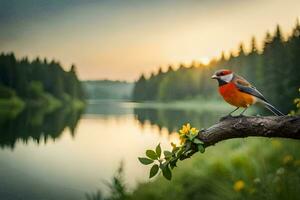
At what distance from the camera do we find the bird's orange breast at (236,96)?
143 cm

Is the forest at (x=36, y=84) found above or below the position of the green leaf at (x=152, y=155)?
above

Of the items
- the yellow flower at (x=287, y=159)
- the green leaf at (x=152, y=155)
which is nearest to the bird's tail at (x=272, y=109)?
the green leaf at (x=152, y=155)

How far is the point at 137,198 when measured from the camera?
129 inches

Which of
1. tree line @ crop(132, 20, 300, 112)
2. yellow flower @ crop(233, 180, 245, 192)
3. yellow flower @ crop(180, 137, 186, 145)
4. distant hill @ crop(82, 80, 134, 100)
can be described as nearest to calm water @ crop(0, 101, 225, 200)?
distant hill @ crop(82, 80, 134, 100)

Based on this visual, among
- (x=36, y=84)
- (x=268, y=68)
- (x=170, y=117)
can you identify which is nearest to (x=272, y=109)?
(x=268, y=68)

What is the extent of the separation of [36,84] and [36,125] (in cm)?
81

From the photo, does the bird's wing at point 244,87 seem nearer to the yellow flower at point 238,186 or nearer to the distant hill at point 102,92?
the yellow flower at point 238,186

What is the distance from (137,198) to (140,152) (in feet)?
8.40

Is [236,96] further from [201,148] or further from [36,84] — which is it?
[36,84]

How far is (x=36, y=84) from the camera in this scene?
9.20 m

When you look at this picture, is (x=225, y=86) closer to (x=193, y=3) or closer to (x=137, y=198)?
(x=137, y=198)

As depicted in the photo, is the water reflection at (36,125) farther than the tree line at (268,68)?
Yes

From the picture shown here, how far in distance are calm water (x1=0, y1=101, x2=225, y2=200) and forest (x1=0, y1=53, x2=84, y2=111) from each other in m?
0.44

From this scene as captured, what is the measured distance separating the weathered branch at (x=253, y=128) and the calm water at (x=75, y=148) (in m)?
2.66
